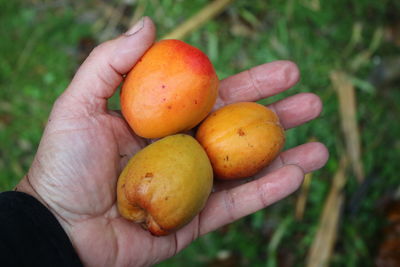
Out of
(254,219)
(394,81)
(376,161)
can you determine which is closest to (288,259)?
(254,219)

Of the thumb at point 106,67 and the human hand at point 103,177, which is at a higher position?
the thumb at point 106,67

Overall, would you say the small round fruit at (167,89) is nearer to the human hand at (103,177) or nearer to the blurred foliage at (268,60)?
the human hand at (103,177)

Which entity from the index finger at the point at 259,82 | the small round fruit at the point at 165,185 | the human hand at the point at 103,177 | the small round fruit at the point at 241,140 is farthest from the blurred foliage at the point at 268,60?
the small round fruit at the point at 165,185

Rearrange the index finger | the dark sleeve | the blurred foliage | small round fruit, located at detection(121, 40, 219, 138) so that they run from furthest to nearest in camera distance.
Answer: the blurred foliage < the index finger < small round fruit, located at detection(121, 40, 219, 138) < the dark sleeve

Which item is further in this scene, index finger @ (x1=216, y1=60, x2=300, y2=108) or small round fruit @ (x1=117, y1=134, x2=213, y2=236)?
index finger @ (x1=216, y1=60, x2=300, y2=108)

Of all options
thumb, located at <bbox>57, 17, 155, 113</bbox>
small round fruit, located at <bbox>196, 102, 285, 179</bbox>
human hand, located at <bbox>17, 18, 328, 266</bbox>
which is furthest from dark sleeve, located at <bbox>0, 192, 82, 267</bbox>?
small round fruit, located at <bbox>196, 102, 285, 179</bbox>

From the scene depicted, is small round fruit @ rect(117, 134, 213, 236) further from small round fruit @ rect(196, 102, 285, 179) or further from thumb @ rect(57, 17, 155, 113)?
thumb @ rect(57, 17, 155, 113)

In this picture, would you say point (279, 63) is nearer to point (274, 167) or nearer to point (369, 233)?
point (274, 167)
